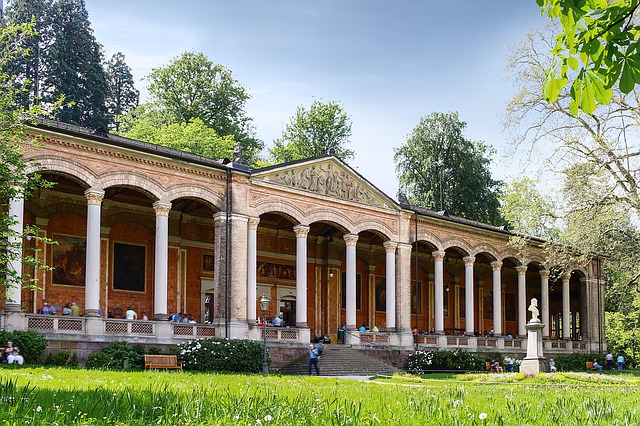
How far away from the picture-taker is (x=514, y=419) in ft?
25.6

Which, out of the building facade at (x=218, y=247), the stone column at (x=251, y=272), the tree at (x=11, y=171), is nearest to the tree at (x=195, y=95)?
the building facade at (x=218, y=247)

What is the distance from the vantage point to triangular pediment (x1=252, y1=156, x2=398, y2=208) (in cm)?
3362

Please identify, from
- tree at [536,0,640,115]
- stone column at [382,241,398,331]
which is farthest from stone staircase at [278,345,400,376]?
tree at [536,0,640,115]

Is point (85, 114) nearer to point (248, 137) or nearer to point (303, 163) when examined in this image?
point (248, 137)

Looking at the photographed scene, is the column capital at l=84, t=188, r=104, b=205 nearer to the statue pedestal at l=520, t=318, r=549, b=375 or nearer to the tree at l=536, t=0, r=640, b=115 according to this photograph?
the statue pedestal at l=520, t=318, r=549, b=375

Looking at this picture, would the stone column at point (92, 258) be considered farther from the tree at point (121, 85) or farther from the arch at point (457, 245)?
the tree at point (121, 85)

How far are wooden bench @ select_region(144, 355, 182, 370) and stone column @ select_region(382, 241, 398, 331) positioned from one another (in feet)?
46.0

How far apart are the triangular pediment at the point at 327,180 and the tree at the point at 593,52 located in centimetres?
2716

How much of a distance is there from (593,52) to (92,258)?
79.7ft

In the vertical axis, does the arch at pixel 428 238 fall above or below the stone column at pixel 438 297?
above

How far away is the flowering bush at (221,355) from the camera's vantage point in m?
27.5

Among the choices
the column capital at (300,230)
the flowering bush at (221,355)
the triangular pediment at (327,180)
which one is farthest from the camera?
the column capital at (300,230)

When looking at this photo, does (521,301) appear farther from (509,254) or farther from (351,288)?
(351,288)

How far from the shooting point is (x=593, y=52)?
5.68 meters
